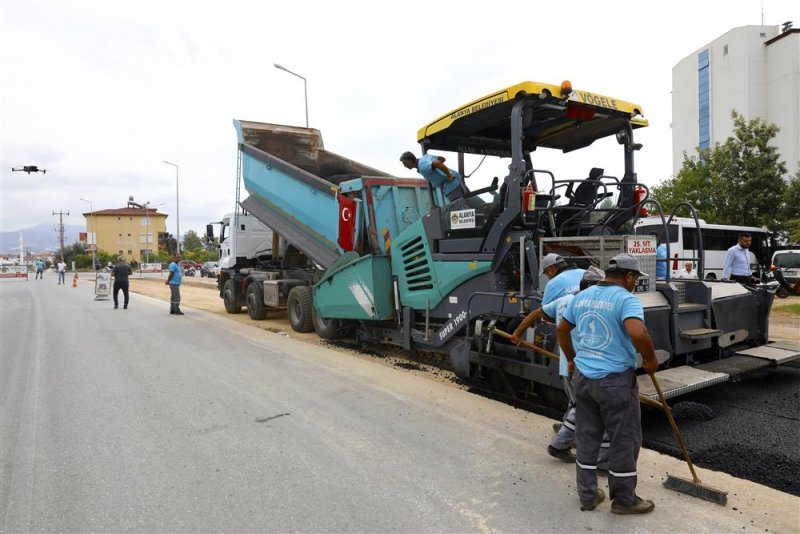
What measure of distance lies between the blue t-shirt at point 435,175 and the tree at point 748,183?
16.3 m

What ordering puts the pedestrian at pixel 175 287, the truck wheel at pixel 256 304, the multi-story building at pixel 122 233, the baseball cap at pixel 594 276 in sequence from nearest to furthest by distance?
the baseball cap at pixel 594 276, the truck wheel at pixel 256 304, the pedestrian at pixel 175 287, the multi-story building at pixel 122 233

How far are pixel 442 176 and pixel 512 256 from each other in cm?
133

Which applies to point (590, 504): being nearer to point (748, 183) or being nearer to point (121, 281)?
point (121, 281)

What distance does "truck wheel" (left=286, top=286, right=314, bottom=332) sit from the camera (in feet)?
31.4

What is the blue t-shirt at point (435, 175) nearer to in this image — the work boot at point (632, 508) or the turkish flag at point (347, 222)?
the turkish flag at point (347, 222)

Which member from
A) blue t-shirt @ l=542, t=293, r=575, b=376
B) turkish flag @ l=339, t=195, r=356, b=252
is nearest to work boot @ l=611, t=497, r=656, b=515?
blue t-shirt @ l=542, t=293, r=575, b=376

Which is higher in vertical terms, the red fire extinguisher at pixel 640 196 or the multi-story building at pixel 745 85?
the multi-story building at pixel 745 85

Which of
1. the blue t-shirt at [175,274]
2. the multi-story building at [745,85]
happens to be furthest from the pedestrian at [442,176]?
the multi-story building at [745,85]

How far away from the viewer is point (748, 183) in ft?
62.1

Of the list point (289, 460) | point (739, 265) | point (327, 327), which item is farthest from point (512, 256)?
point (739, 265)

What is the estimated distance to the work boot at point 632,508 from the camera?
287 cm

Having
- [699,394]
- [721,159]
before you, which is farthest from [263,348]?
[721,159]

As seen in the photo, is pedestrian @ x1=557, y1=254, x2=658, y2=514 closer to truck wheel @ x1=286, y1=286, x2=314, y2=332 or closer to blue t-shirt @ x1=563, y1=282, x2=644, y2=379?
blue t-shirt @ x1=563, y1=282, x2=644, y2=379

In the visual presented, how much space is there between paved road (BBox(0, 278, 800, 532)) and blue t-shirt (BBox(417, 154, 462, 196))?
2227 millimetres
